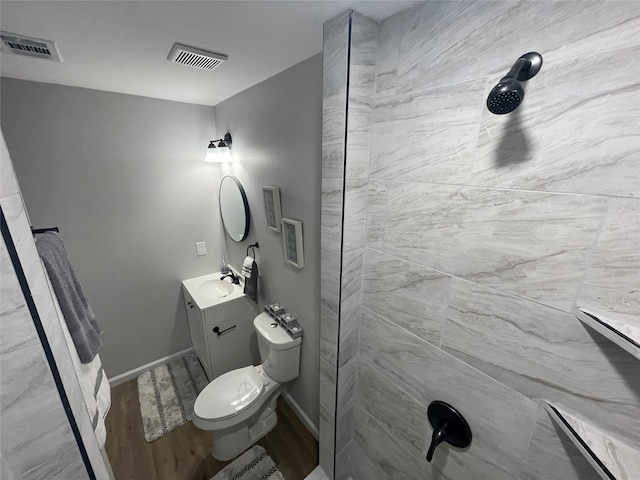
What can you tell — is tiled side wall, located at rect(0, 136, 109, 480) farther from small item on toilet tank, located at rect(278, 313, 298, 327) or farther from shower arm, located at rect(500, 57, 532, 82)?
small item on toilet tank, located at rect(278, 313, 298, 327)

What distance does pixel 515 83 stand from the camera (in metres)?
0.55

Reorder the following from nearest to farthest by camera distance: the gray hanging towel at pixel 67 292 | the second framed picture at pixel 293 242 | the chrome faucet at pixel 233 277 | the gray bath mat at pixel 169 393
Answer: the gray hanging towel at pixel 67 292 < the second framed picture at pixel 293 242 < the gray bath mat at pixel 169 393 < the chrome faucet at pixel 233 277

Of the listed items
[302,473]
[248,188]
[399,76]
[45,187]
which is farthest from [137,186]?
[302,473]

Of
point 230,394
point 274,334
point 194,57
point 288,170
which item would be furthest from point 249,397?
point 194,57

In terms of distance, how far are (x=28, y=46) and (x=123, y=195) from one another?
0.99 m

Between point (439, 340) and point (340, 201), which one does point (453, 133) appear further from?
point (439, 340)

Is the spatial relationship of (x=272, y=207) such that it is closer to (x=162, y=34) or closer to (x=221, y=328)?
(x=162, y=34)

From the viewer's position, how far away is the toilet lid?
1.49 meters

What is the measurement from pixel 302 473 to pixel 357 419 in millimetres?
632

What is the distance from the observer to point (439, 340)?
2.91ft

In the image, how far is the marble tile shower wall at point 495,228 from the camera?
0.53 m

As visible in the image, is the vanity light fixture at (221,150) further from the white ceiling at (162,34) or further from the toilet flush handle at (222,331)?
the toilet flush handle at (222,331)

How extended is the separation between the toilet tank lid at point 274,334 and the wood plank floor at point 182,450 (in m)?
0.72

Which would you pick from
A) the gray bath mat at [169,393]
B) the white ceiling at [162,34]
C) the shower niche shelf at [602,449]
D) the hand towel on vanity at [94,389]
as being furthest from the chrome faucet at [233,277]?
the shower niche shelf at [602,449]
